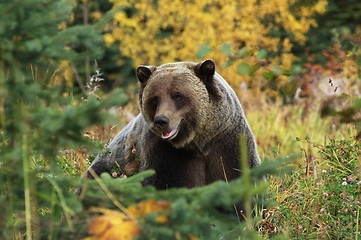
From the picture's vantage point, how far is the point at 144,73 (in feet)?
15.9

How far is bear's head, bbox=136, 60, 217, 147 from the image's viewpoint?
4684mm

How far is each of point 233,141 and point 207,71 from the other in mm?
622

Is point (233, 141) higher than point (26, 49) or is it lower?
lower

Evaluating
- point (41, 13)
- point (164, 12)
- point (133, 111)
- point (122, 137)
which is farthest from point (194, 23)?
point (41, 13)

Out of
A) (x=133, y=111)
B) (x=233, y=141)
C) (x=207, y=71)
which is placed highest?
(x=207, y=71)

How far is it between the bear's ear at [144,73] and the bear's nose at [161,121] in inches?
21.9

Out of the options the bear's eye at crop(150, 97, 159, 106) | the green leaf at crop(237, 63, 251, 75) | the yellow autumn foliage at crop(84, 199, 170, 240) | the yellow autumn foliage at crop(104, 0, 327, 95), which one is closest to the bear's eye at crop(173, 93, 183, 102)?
the bear's eye at crop(150, 97, 159, 106)

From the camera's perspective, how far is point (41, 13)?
2.54 meters

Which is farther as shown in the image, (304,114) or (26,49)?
(304,114)

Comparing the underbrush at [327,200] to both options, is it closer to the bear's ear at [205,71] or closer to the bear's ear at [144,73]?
the bear's ear at [205,71]

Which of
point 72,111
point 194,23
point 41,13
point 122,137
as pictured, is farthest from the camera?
point 194,23

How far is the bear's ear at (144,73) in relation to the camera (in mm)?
4816

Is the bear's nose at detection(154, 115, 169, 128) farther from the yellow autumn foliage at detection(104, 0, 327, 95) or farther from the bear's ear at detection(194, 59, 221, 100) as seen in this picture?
the yellow autumn foliage at detection(104, 0, 327, 95)

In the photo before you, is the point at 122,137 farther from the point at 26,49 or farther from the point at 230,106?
the point at 26,49
